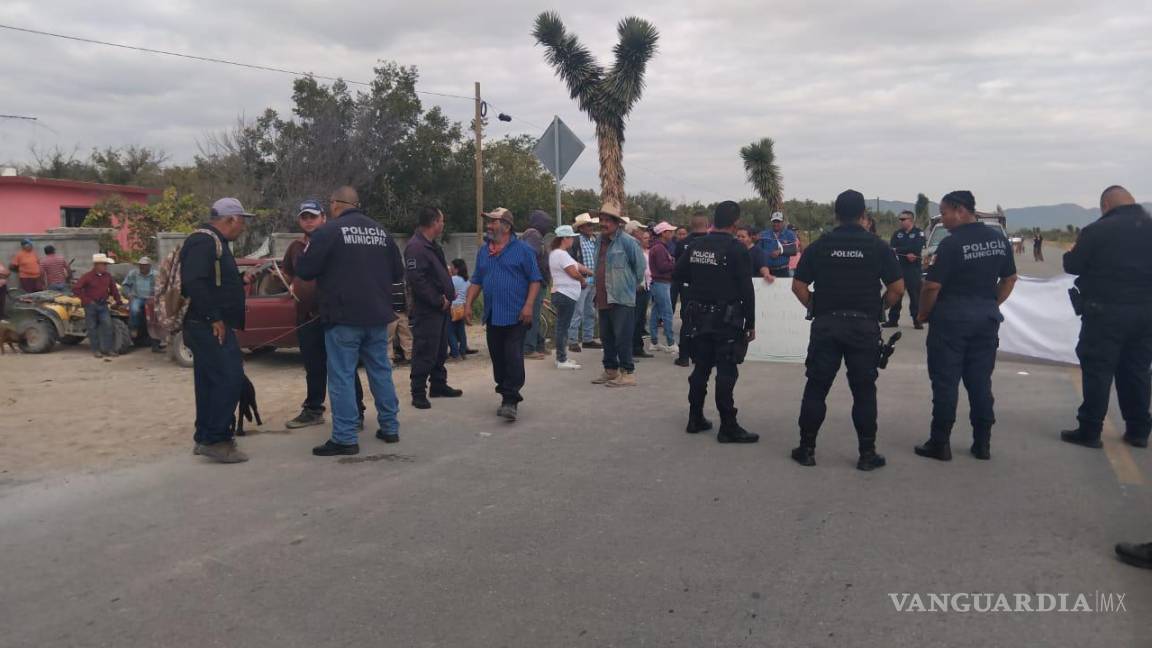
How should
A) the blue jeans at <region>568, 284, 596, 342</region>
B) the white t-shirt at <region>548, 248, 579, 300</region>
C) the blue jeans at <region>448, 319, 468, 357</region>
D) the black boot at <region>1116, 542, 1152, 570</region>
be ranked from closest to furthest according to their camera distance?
the black boot at <region>1116, 542, 1152, 570</region> → the white t-shirt at <region>548, 248, 579, 300</region> → the blue jeans at <region>448, 319, 468, 357</region> → the blue jeans at <region>568, 284, 596, 342</region>

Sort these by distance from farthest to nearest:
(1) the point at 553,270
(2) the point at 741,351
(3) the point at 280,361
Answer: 1. (3) the point at 280,361
2. (1) the point at 553,270
3. (2) the point at 741,351

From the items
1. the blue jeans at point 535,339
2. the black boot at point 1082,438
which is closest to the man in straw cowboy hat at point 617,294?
the blue jeans at point 535,339

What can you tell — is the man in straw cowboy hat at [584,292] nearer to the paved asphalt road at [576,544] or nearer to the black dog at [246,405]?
the paved asphalt road at [576,544]

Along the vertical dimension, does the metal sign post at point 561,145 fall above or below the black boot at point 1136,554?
above

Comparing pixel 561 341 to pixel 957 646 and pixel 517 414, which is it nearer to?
pixel 517 414

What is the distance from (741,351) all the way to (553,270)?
4.06 m

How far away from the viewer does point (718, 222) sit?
6773 mm

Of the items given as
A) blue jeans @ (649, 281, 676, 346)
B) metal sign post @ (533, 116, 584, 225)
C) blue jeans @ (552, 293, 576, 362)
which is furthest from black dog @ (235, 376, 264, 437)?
metal sign post @ (533, 116, 584, 225)

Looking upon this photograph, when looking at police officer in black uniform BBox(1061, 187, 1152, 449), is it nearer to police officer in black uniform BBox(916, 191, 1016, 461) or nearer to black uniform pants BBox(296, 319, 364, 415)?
police officer in black uniform BBox(916, 191, 1016, 461)

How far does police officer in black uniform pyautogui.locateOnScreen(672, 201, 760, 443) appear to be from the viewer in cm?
654

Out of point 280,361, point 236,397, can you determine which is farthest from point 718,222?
point 280,361

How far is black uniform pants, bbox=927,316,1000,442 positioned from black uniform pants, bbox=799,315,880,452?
559mm

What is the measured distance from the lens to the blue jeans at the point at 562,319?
1025 centimetres

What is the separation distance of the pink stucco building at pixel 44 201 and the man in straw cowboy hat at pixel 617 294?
20567 mm
